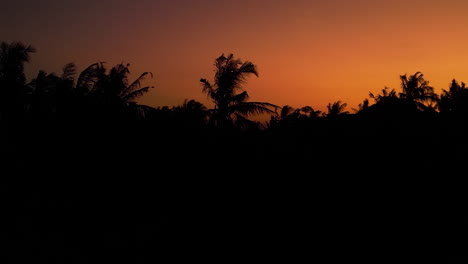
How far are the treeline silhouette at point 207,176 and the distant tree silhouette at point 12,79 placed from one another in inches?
1.5

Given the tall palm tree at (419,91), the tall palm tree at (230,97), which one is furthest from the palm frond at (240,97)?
the tall palm tree at (419,91)

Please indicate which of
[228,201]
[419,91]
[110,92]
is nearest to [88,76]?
[110,92]

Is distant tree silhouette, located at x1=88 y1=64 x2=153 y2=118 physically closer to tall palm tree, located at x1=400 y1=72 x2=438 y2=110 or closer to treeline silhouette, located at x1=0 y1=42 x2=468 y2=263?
treeline silhouette, located at x1=0 y1=42 x2=468 y2=263

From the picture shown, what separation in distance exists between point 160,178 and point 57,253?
15.4ft

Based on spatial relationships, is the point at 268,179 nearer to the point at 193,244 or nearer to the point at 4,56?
the point at 193,244

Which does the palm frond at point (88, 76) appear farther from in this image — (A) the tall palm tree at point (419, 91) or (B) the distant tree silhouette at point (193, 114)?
(A) the tall palm tree at point (419, 91)

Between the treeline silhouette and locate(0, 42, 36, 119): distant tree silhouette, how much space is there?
1.5 inches

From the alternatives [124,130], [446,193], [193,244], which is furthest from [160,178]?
[446,193]

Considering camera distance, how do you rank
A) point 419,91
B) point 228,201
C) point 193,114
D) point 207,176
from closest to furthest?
point 228,201 < point 207,176 < point 193,114 < point 419,91

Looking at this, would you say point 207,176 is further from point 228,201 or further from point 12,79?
point 12,79

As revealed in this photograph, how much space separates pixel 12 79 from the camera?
13695 mm

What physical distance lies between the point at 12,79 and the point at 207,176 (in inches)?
329

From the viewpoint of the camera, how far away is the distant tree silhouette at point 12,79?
13.5 metres

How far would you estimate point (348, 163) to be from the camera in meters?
9.92
